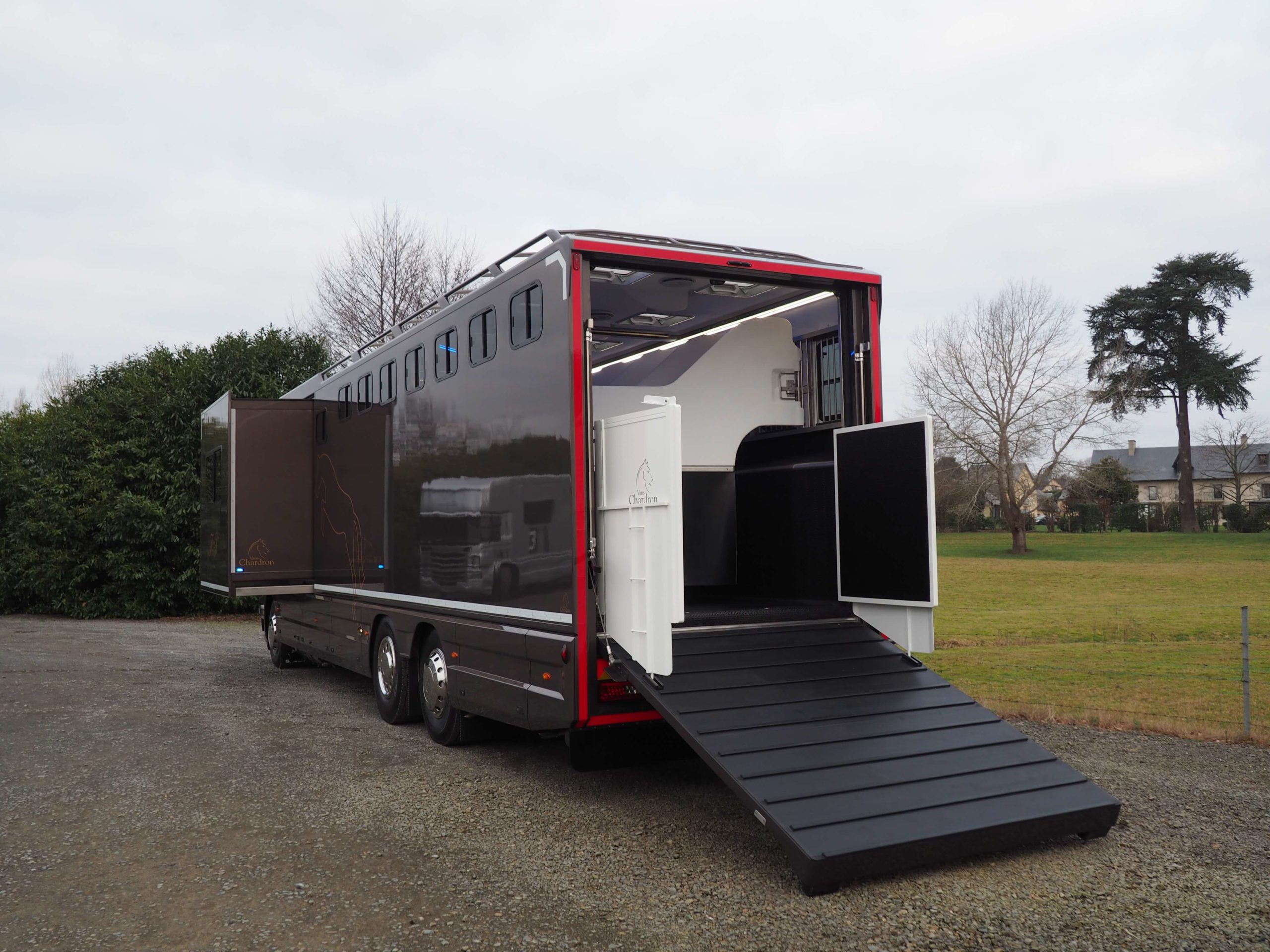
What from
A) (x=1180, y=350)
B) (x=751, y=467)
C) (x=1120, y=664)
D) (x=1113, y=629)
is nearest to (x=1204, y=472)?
(x=1180, y=350)

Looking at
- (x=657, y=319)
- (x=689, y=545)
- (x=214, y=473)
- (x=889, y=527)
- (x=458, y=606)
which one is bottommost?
(x=458, y=606)

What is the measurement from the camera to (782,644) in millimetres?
5812

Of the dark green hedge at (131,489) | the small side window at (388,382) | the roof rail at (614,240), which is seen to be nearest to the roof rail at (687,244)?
the roof rail at (614,240)

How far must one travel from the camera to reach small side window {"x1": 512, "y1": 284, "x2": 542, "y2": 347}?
231 inches

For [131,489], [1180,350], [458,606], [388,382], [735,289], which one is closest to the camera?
[458,606]

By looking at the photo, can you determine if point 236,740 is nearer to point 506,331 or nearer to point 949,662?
point 506,331

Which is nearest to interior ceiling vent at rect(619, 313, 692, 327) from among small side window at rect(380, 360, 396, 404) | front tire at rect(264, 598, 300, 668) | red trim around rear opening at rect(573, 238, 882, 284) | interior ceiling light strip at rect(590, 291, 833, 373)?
interior ceiling light strip at rect(590, 291, 833, 373)

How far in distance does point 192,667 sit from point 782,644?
866cm

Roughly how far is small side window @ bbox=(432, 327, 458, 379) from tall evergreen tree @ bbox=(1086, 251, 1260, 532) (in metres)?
45.8

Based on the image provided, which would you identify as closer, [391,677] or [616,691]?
[616,691]

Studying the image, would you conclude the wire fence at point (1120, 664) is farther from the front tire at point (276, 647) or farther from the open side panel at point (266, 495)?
the front tire at point (276, 647)

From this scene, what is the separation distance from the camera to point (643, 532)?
5.07m

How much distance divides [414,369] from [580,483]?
117 inches

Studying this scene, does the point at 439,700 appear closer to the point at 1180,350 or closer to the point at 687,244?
the point at 687,244
